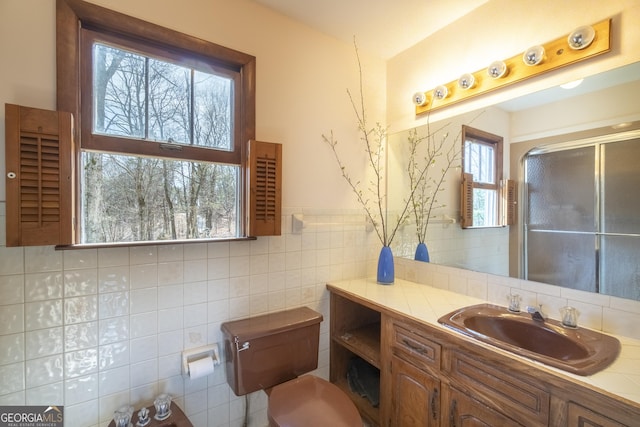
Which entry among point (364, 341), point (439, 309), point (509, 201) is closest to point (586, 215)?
point (509, 201)

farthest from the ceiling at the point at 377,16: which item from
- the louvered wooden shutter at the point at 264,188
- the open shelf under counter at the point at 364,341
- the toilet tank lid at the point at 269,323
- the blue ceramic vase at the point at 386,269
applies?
the open shelf under counter at the point at 364,341

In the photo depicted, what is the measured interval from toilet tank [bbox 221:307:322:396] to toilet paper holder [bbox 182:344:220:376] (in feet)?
0.21

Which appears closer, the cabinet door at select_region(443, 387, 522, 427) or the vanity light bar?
the cabinet door at select_region(443, 387, 522, 427)

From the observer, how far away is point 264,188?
5.15 ft

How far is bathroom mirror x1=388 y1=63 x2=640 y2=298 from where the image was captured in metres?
1.20

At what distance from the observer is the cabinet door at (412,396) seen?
4.22 feet

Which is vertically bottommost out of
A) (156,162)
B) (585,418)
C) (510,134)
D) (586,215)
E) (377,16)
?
(585,418)

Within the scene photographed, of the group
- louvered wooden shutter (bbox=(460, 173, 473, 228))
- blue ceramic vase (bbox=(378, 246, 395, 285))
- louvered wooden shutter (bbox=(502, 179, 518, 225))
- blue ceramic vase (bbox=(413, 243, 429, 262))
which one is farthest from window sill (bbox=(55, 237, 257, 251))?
louvered wooden shutter (bbox=(502, 179, 518, 225))

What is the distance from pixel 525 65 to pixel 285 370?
6.87 ft

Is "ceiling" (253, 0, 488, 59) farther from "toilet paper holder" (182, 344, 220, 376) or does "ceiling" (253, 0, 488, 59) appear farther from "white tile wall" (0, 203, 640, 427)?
"toilet paper holder" (182, 344, 220, 376)

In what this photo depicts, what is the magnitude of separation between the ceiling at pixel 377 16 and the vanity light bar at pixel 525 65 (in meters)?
0.40

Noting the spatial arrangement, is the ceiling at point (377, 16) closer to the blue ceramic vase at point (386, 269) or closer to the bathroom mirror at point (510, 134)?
the bathroom mirror at point (510, 134)

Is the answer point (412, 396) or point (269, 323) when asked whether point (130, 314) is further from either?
point (412, 396)

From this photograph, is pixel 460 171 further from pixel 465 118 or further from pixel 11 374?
pixel 11 374
